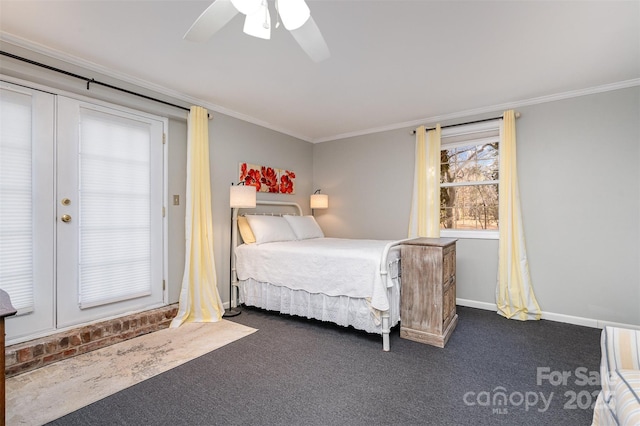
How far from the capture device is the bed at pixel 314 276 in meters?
2.56

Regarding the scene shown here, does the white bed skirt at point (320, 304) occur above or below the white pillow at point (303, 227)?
below

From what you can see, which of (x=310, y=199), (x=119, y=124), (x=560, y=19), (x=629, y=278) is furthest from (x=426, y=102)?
(x=119, y=124)

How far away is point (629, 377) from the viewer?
1.16 metres

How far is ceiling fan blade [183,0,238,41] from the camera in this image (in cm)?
143

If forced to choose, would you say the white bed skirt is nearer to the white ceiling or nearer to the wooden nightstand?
the wooden nightstand

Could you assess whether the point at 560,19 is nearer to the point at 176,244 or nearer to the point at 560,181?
the point at 560,181

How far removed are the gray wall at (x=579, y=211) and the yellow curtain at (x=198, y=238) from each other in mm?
3045

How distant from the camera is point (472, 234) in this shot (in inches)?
146

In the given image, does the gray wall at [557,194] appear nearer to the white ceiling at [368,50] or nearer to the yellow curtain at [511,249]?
the yellow curtain at [511,249]

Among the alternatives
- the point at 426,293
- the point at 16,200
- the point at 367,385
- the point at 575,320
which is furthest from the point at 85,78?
the point at 575,320

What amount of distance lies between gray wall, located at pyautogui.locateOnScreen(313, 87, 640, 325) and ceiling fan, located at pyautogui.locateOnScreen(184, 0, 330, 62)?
293 centimetres

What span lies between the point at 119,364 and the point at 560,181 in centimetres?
451

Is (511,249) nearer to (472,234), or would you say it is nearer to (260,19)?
(472,234)

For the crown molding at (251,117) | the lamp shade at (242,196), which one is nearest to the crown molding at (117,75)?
the crown molding at (251,117)
